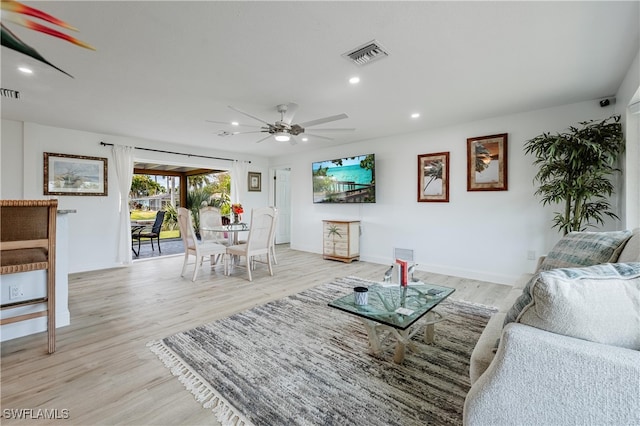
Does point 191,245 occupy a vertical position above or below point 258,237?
below

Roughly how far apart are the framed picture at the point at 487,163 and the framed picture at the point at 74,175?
6069 mm

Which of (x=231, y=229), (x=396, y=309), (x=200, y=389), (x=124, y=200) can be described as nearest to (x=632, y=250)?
(x=396, y=309)

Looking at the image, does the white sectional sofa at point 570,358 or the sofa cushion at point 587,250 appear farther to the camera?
the sofa cushion at point 587,250

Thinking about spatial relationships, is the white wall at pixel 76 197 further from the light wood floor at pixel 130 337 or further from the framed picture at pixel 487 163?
the framed picture at pixel 487 163

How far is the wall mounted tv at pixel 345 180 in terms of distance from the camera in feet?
16.7

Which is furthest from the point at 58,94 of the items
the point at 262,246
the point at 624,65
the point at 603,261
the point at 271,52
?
the point at 624,65

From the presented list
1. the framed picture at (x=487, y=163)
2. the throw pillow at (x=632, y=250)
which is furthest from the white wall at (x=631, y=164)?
the throw pillow at (x=632, y=250)

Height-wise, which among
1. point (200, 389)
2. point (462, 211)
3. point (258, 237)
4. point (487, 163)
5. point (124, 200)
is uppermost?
point (487, 163)

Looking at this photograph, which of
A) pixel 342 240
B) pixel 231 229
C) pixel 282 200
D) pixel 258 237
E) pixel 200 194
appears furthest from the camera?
pixel 200 194

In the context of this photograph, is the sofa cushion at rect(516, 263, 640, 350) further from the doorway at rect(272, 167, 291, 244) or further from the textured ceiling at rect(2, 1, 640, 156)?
the doorway at rect(272, 167, 291, 244)

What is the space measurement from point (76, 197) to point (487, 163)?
6.49 m

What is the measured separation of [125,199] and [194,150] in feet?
5.48

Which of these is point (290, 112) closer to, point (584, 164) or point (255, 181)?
point (584, 164)

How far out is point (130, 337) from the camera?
7.59 ft
